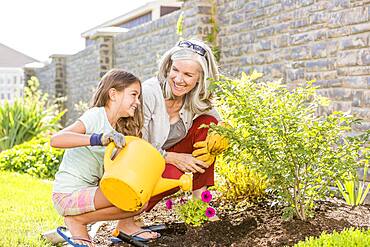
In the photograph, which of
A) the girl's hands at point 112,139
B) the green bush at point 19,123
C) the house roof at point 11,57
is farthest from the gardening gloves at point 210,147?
the house roof at point 11,57

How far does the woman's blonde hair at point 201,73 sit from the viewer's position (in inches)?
143

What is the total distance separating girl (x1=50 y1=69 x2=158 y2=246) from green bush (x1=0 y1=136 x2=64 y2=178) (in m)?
4.12

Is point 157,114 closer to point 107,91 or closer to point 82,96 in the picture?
point 107,91

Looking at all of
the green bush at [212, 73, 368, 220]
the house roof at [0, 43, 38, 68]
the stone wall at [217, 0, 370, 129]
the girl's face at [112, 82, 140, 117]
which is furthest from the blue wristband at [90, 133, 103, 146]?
the house roof at [0, 43, 38, 68]

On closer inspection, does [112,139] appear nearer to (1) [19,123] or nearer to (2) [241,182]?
(2) [241,182]

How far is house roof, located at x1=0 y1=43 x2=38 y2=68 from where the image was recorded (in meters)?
22.8

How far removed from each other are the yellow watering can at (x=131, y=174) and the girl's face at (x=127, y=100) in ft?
0.86

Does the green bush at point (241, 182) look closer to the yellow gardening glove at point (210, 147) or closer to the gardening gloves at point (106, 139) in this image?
the yellow gardening glove at point (210, 147)

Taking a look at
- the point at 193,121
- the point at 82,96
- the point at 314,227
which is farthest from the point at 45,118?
the point at 314,227

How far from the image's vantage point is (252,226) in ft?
12.0

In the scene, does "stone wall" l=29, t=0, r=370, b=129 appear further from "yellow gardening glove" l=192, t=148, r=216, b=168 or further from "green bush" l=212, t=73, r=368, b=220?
"green bush" l=212, t=73, r=368, b=220

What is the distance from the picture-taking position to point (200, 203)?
3723 millimetres

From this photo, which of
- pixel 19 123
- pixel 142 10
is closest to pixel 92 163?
pixel 19 123

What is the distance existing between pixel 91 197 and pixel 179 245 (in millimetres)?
543
